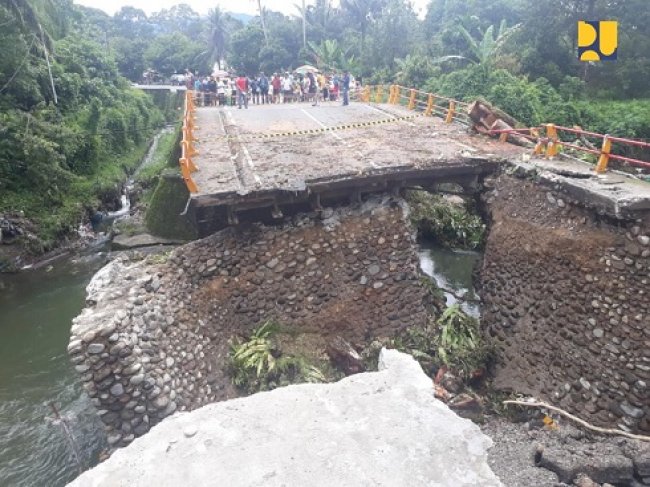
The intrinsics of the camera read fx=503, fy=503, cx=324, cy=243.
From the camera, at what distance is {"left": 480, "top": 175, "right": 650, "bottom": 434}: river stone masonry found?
877 centimetres

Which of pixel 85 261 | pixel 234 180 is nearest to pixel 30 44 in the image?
pixel 85 261

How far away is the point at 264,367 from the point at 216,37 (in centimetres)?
6099

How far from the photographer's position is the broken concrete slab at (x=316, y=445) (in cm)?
524

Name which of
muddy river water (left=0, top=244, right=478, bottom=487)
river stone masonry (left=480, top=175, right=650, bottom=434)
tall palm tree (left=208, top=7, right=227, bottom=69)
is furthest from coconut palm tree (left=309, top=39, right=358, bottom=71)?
river stone masonry (left=480, top=175, right=650, bottom=434)

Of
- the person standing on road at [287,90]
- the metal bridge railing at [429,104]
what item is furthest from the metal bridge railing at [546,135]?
the person standing on road at [287,90]

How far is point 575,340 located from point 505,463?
4.14 meters

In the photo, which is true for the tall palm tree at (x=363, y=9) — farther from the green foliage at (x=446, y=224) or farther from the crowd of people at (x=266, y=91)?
the green foliage at (x=446, y=224)

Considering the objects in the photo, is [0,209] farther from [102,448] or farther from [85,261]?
[102,448]

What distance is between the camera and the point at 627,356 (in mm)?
8867

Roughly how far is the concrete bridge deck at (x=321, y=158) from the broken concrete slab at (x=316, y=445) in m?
5.47

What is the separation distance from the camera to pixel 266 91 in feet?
83.1

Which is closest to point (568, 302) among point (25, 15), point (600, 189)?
point (600, 189)

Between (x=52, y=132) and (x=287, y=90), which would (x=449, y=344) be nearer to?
(x=287, y=90)

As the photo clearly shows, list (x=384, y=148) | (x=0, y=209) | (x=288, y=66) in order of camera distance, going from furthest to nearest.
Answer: (x=288, y=66), (x=0, y=209), (x=384, y=148)
